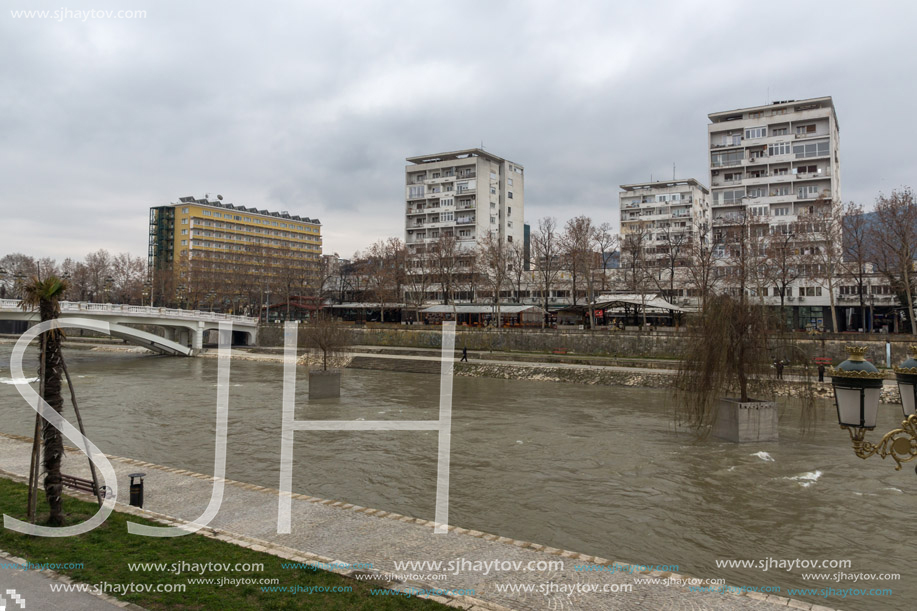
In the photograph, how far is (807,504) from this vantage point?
12.3m

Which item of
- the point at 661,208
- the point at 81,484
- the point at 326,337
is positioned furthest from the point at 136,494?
the point at 661,208

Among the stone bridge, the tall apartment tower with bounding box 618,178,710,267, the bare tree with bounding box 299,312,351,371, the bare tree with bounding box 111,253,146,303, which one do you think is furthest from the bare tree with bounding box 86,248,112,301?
the tall apartment tower with bounding box 618,178,710,267

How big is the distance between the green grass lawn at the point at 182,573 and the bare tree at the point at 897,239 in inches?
1774

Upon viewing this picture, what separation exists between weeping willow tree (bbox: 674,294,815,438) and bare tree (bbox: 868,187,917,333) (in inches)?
1113

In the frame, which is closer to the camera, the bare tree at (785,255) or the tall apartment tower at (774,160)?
the bare tree at (785,255)

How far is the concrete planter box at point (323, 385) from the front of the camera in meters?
29.7

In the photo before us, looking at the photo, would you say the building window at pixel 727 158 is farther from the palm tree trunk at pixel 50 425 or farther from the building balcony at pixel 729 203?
the palm tree trunk at pixel 50 425

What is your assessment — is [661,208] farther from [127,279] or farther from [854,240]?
[127,279]

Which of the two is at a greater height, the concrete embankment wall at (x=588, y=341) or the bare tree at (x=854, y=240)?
the bare tree at (x=854, y=240)

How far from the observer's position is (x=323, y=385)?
30047 mm

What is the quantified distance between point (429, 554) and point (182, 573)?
3.29 m

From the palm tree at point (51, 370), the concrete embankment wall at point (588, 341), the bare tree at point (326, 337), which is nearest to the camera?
the palm tree at point (51, 370)

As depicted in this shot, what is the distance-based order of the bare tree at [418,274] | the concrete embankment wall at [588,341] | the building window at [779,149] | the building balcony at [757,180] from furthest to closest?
1. the bare tree at [418,274]
2. the building balcony at [757,180]
3. the building window at [779,149]
4. the concrete embankment wall at [588,341]

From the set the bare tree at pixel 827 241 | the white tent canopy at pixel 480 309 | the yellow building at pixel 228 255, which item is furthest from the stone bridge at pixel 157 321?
the bare tree at pixel 827 241
